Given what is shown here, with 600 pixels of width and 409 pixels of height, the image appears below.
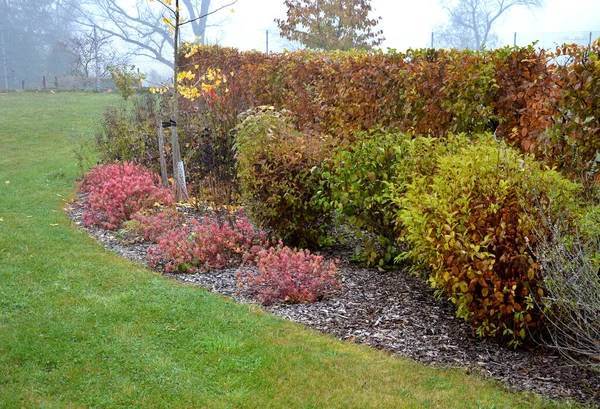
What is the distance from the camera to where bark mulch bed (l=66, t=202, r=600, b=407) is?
378cm

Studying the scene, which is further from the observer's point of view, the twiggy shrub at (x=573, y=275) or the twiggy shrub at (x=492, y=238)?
Result: the twiggy shrub at (x=492, y=238)

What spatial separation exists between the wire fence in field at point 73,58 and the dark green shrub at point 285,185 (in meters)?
20.9

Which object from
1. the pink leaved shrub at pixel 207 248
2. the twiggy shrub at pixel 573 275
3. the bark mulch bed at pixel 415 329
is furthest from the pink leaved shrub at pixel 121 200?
the twiggy shrub at pixel 573 275

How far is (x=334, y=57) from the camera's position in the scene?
8922mm

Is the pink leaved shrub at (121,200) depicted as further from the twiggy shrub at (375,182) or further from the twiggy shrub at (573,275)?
the twiggy shrub at (573,275)

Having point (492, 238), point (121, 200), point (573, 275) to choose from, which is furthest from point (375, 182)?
point (121, 200)

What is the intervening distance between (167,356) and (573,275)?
8.10ft

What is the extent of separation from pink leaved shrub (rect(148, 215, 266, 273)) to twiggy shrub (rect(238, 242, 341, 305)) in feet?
1.85

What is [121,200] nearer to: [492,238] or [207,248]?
[207,248]

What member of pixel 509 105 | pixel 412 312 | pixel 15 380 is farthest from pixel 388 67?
pixel 15 380

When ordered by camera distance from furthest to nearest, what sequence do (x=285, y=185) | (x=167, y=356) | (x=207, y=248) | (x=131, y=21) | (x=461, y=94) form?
(x=131, y=21), (x=285, y=185), (x=207, y=248), (x=461, y=94), (x=167, y=356)

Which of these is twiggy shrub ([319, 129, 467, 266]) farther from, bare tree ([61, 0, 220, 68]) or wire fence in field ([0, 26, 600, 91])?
bare tree ([61, 0, 220, 68])

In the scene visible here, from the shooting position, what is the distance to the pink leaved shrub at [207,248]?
5.89 metres

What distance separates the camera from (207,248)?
596cm
